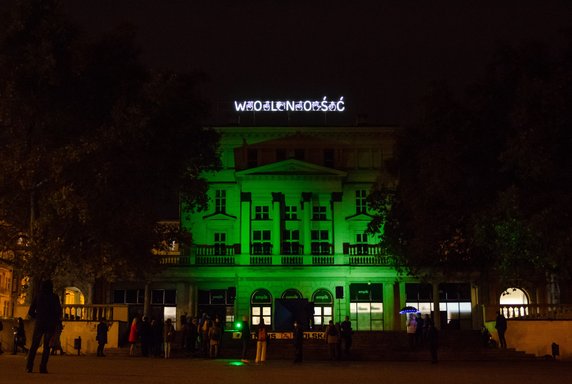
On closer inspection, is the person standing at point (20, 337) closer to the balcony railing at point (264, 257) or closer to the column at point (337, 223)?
the balcony railing at point (264, 257)

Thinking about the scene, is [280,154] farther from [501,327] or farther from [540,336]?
[540,336]

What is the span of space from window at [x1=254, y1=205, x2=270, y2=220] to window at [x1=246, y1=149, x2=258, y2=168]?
3.11 metres

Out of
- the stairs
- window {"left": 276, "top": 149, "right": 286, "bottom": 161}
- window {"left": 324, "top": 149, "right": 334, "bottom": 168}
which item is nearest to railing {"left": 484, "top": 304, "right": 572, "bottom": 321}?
the stairs

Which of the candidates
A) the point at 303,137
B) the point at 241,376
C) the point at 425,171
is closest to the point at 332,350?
the point at 425,171

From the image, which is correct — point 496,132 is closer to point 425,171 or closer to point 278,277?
point 425,171

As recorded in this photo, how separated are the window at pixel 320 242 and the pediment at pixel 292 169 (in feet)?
13.9

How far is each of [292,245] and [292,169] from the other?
538 centimetres

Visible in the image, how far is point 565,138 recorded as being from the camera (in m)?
26.5

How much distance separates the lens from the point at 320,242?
53719 mm

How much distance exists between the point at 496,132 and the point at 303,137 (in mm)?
24550

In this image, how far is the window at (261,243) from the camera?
174ft

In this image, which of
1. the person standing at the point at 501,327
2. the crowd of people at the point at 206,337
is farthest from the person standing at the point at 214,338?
the person standing at the point at 501,327

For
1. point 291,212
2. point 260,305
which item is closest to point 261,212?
point 291,212

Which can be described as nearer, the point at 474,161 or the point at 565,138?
the point at 565,138
